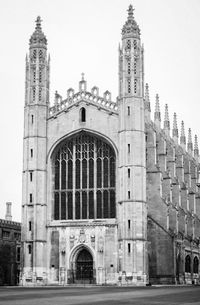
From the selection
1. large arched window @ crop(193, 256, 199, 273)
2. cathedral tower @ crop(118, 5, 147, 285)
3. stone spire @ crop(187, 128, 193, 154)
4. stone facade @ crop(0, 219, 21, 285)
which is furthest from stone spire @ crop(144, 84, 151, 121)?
stone facade @ crop(0, 219, 21, 285)

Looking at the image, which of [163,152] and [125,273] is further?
[163,152]

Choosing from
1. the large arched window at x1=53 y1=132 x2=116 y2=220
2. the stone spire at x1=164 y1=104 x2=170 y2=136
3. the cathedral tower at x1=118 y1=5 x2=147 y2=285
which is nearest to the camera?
the cathedral tower at x1=118 y1=5 x2=147 y2=285

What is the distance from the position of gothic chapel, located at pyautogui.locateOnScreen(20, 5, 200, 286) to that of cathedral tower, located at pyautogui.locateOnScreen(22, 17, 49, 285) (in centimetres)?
11

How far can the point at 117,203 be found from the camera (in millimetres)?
65812

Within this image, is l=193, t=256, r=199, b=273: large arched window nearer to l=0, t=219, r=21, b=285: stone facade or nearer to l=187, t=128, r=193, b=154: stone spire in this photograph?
l=0, t=219, r=21, b=285: stone facade

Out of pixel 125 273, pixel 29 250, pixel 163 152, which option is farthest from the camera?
pixel 163 152

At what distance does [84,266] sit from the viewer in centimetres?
6662

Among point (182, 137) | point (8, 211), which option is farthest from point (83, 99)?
point (8, 211)

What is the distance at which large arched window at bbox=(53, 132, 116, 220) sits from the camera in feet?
220

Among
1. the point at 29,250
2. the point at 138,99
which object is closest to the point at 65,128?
the point at 138,99

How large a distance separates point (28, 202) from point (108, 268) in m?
11.0

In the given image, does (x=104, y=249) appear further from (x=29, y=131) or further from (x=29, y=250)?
(x=29, y=131)

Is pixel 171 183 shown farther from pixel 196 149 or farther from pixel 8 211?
pixel 8 211

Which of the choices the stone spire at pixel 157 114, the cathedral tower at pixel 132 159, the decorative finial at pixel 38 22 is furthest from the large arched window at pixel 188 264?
the decorative finial at pixel 38 22
